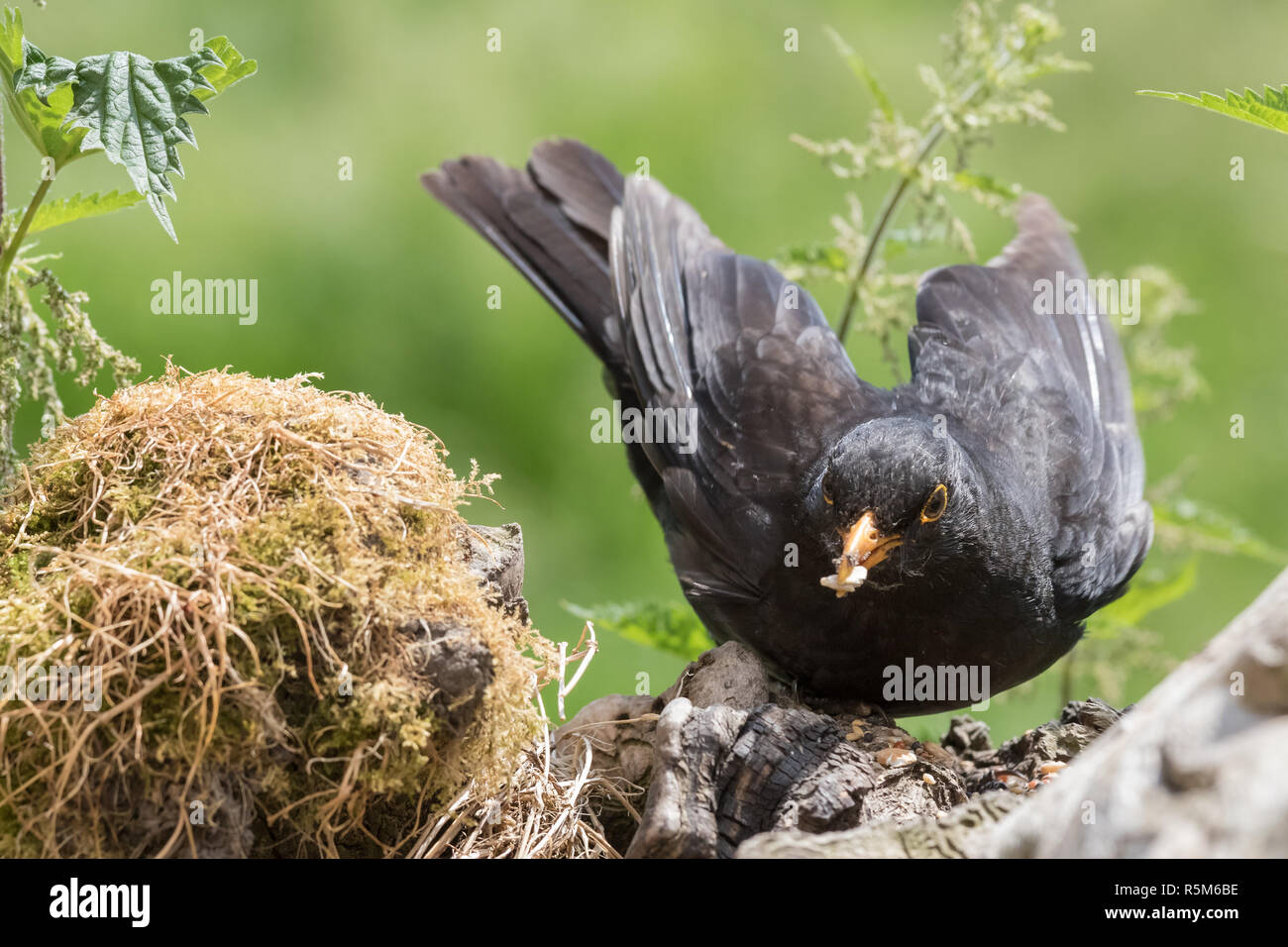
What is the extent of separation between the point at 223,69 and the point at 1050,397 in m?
2.08

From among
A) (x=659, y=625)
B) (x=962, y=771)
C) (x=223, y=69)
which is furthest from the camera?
(x=659, y=625)

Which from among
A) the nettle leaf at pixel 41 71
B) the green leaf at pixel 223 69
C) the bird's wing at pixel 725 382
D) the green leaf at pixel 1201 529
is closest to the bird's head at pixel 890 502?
the bird's wing at pixel 725 382

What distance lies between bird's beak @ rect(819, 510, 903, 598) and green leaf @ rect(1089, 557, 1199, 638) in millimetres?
1012

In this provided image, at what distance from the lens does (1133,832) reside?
1333mm

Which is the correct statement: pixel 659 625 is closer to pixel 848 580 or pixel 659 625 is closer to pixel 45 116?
pixel 848 580

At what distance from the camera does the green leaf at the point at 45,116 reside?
1.96m

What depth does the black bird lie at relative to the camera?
245 centimetres

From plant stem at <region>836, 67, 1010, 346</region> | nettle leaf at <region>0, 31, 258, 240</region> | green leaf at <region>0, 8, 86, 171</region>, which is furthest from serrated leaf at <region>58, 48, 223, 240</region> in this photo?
plant stem at <region>836, 67, 1010, 346</region>

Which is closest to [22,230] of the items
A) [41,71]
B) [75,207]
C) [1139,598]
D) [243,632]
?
[75,207]

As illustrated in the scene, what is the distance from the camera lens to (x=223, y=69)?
2004 millimetres

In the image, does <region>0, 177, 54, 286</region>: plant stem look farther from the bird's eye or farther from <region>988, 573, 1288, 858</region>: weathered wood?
<region>988, 573, 1288, 858</region>: weathered wood

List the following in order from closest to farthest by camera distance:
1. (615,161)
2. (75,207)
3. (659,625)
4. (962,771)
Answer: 1. (75,207)
2. (962,771)
3. (659,625)
4. (615,161)
